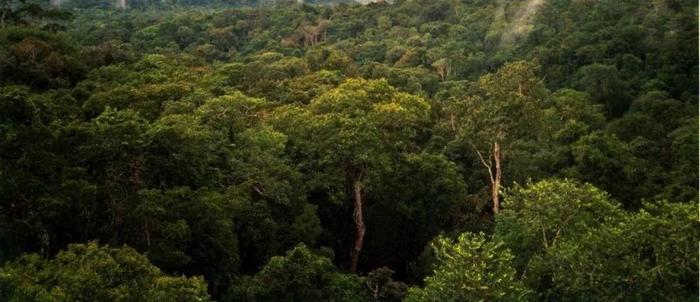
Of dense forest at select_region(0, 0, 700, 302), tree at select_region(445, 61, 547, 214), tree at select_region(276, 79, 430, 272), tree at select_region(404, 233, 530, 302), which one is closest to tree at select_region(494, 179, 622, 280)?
dense forest at select_region(0, 0, 700, 302)

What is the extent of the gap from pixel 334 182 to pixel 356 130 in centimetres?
288

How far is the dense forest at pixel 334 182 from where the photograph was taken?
21.0 meters

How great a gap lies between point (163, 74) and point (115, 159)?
21.2 m

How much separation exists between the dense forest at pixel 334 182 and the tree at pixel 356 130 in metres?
0.12

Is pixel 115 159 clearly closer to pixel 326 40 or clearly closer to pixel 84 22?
pixel 326 40

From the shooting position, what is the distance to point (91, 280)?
1767 cm

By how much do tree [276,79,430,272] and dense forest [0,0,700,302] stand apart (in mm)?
122

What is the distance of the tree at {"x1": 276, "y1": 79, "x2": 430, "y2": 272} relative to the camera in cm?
3091

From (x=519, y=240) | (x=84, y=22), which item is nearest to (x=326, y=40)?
(x=84, y=22)

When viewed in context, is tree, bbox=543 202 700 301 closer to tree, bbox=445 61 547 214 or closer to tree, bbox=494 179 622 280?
tree, bbox=494 179 622 280

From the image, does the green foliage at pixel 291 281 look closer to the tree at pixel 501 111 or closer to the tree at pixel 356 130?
the tree at pixel 356 130

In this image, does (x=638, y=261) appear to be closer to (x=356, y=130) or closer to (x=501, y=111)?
(x=356, y=130)

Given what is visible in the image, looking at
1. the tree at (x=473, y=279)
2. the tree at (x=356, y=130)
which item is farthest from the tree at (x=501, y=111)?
the tree at (x=473, y=279)

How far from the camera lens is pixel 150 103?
33906mm
